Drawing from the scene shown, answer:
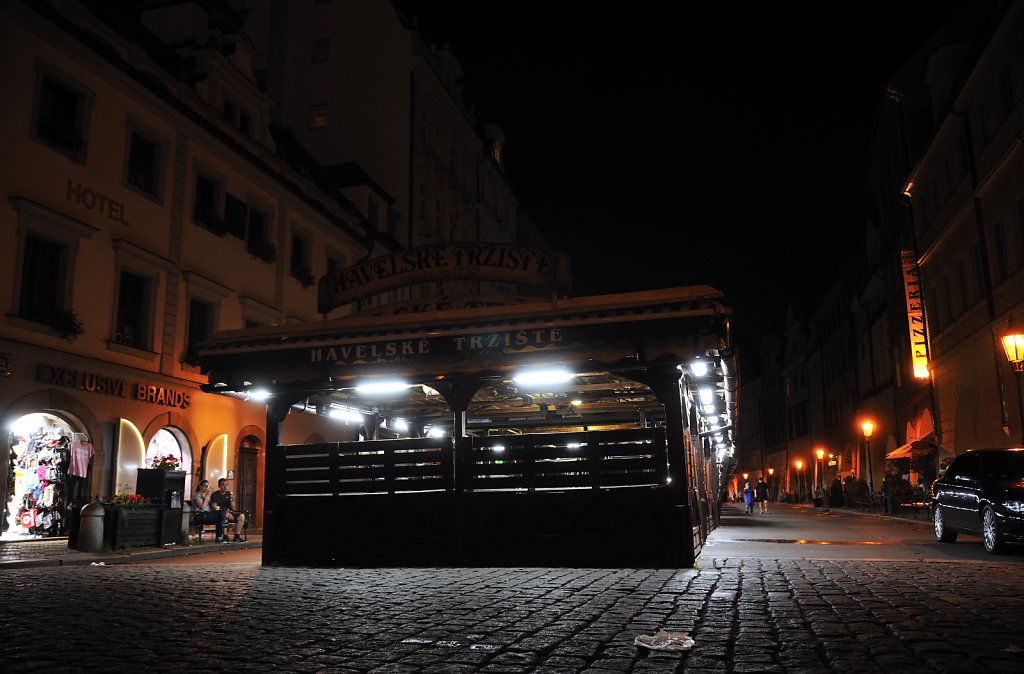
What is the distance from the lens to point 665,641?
536cm

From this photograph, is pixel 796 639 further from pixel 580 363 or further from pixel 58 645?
pixel 580 363

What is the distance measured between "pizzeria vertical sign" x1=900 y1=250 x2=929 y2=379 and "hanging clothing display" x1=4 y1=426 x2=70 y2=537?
27.9 metres

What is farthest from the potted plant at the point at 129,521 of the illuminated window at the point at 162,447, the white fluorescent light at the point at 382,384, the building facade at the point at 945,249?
the building facade at the point at 945,249

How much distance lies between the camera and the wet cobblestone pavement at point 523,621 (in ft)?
16.0

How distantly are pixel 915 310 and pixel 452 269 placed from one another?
25.3 meters

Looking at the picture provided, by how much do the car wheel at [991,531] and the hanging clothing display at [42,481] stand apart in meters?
18.3

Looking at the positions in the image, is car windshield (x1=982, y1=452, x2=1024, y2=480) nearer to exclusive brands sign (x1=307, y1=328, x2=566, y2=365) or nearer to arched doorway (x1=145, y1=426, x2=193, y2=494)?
exclusive brands sign (x1=307, y1=328, x2=566, y2=365)

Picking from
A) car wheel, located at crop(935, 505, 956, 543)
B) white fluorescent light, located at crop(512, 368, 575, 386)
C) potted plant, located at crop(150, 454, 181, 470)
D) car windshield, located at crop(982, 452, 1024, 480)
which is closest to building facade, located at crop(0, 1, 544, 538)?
potted plant, located at crop(150, 454, 181, 470)

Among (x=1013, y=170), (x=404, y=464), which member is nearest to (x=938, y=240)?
(x=1013, y=170)

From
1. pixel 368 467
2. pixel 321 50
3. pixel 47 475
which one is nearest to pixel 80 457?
pixel 47 475

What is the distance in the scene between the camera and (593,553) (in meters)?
10.7

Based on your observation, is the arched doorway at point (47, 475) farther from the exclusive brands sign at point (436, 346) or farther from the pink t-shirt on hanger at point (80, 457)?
the exclusive brands sign at point (436, 346)

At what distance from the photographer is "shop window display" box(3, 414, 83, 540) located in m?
18.5

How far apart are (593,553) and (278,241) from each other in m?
19.5
